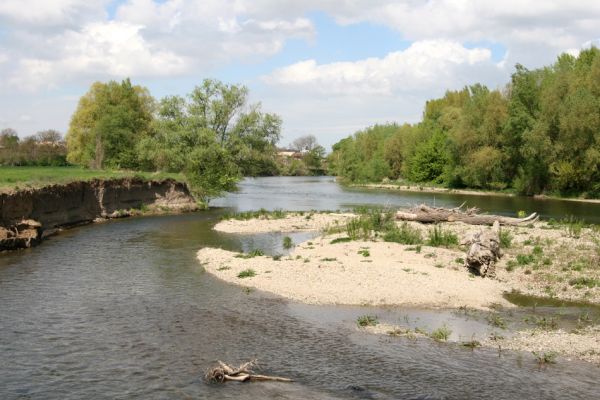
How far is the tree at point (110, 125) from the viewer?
77.3 m

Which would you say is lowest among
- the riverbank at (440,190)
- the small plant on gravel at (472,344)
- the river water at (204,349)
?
the river water at (204,349)

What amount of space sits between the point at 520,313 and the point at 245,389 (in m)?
11.2

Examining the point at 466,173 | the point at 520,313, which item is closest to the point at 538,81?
the point at 466,173

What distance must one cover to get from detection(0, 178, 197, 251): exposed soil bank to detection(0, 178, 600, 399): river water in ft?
24.3

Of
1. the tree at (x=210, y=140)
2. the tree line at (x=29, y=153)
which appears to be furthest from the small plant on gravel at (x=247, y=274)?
the tree line at (x=29, y=153)

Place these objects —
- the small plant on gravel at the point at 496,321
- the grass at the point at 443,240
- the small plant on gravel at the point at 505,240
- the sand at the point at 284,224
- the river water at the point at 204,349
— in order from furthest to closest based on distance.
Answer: the sand at the point at 284,224 < the grass at the point at 443,240 < the small plant on gravel at the point at 505,240 < the small plant on gravel at the point at 496,321 < the river water at the point at 204,349

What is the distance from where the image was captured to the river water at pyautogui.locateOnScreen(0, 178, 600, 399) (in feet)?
43.6

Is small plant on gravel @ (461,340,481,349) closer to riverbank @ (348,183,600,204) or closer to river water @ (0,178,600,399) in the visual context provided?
river water @ (0,178,600,399)

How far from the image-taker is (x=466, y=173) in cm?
9069

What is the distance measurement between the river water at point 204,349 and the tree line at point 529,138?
5861 centimetres

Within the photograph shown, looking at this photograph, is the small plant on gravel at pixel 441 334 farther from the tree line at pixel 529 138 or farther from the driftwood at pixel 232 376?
the tree line at pixel 529 138

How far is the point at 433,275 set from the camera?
24.0 m

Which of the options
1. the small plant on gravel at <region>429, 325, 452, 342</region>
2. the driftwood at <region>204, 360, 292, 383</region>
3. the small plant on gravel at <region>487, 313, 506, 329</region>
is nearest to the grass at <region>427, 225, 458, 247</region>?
the small plant on gravel at <region>487, 313, 506, 329</region>

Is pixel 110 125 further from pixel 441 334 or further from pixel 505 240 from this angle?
pixel 441 334
